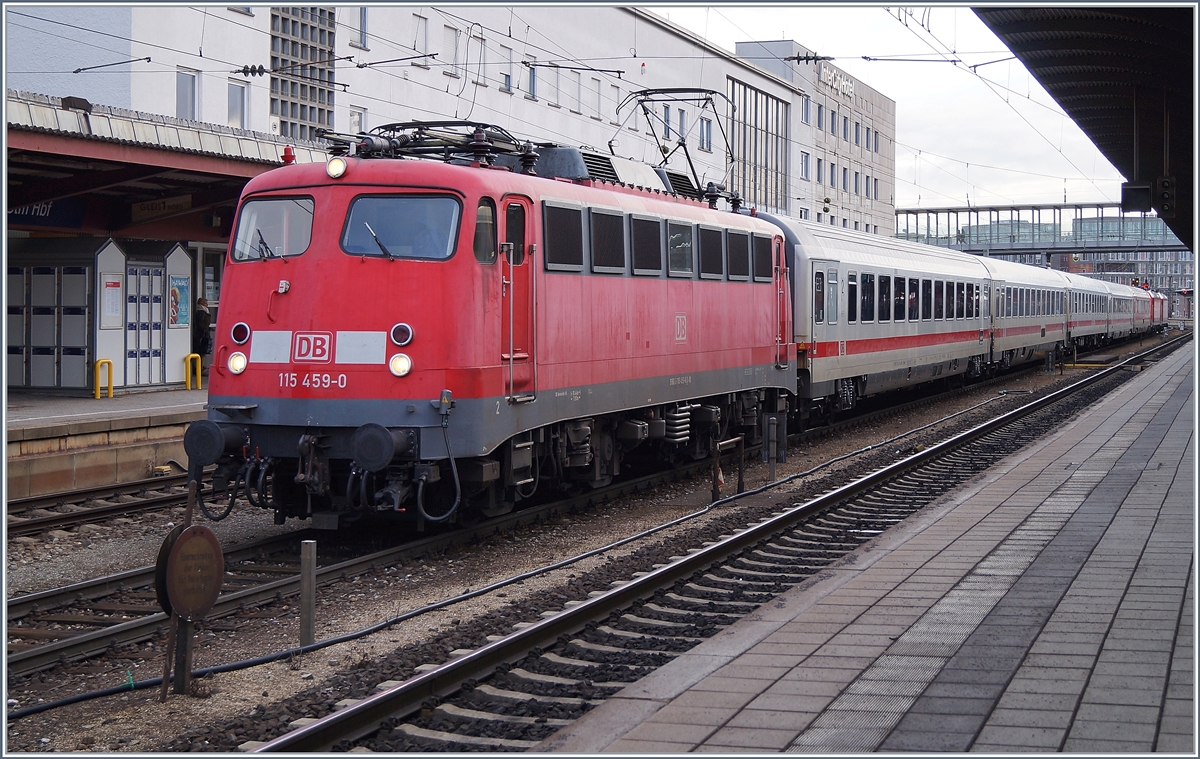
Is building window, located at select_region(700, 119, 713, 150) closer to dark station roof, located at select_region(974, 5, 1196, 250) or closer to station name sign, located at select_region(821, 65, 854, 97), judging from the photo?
station name sign, located at select_region(821, 65, 854, 97)

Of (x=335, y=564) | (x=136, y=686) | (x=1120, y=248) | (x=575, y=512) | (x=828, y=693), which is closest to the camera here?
(x=828, y=693)

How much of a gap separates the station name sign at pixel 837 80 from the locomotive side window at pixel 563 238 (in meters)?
56.4

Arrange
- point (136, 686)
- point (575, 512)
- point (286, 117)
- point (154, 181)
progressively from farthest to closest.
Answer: point (286, 117), point (154, 181), point (575, 512), point (136, 686)

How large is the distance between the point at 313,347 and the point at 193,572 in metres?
3.69

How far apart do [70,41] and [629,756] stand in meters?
26.6

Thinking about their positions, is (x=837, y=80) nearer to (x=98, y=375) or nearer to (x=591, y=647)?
(x=98, y=375)

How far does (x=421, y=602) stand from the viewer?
9.36 metres

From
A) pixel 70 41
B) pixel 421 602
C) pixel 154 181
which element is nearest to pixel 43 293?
pixel 154 181

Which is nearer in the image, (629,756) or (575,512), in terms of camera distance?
(629,756)

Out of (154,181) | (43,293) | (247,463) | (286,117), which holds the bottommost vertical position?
(247,463)

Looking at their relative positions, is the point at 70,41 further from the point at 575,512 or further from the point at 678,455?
the point at 575,512

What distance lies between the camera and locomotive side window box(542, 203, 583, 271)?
11.8 metres

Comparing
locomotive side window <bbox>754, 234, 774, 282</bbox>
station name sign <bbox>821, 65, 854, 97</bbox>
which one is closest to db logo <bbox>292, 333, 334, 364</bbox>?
locomotive side window <bbox>754, 234, 774, 282</bbox>

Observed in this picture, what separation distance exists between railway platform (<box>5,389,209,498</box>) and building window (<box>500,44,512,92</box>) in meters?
22.8
